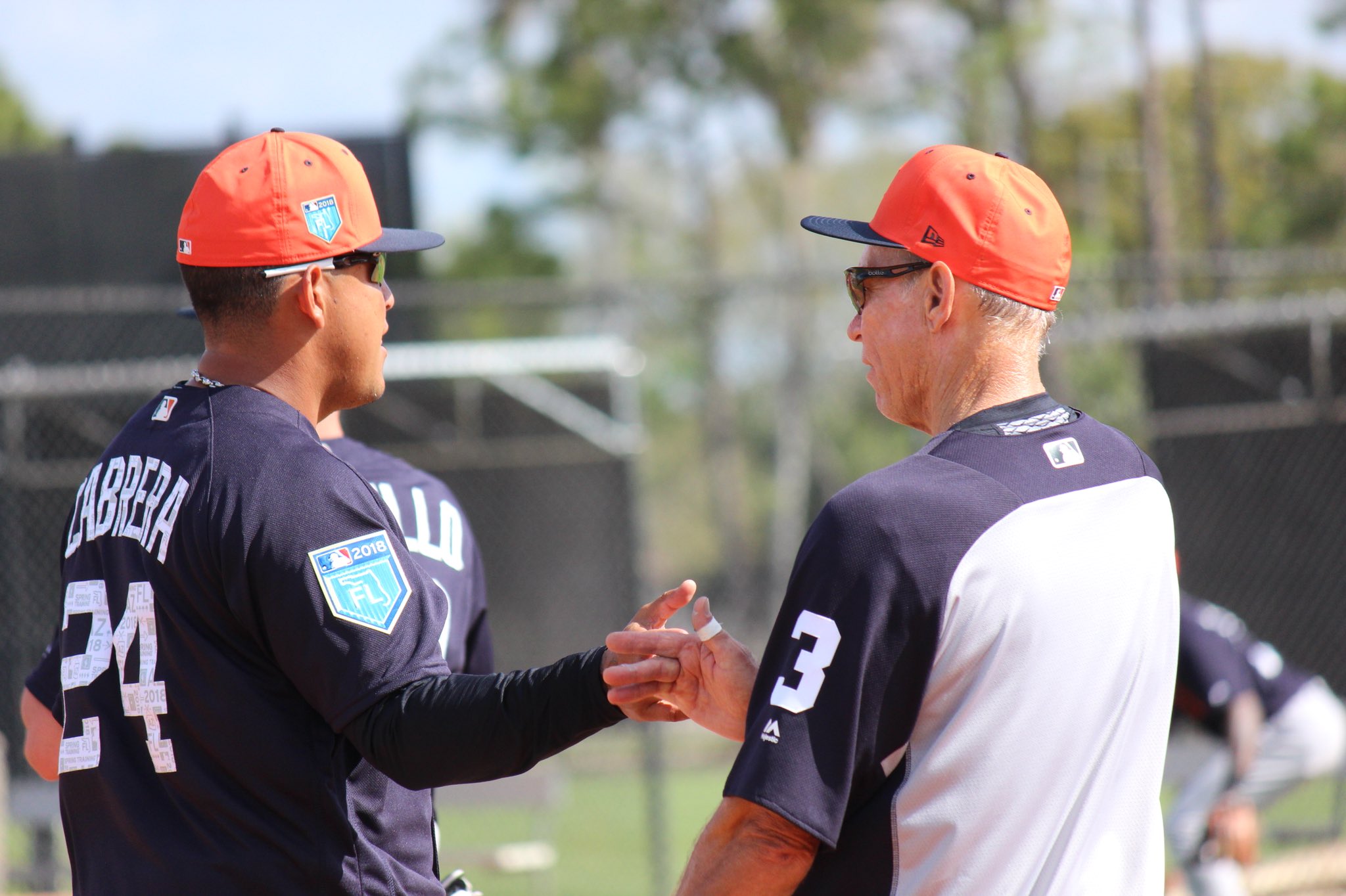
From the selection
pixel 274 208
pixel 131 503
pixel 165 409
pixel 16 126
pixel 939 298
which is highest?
pixel 16 126

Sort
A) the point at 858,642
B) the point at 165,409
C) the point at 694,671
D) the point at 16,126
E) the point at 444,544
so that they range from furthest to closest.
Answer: the point at 16,126 < the point at 444,544 < the point at 694,671 < the point at 165,409 < the point at 858,642

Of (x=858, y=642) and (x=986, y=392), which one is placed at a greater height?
(x=986, y=392)

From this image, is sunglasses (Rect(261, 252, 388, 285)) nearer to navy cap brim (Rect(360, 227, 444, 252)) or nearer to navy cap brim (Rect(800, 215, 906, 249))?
navy cap brim (Rect(360, 227, 444, 252))

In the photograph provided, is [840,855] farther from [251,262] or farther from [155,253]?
[155,253]

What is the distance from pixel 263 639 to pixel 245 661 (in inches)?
2.2

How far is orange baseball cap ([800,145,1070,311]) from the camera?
2189 mm

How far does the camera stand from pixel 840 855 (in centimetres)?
201

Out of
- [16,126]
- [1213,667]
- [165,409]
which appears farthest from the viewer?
[16,126]

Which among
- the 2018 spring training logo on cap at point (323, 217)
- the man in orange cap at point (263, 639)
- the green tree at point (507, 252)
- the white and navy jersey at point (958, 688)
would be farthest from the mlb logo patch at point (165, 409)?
the green tree at point (507, 252)

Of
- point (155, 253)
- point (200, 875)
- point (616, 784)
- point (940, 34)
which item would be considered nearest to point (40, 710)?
point (200, 875)

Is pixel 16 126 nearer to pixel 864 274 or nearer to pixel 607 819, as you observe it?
pixel 607 819

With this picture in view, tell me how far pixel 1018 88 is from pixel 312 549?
2073cm

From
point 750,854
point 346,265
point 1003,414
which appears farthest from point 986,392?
point 346,265

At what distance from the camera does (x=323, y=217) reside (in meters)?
2.21
